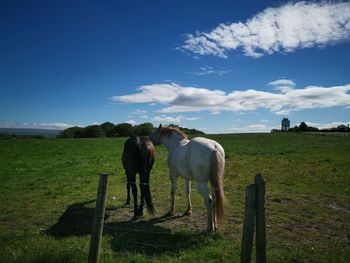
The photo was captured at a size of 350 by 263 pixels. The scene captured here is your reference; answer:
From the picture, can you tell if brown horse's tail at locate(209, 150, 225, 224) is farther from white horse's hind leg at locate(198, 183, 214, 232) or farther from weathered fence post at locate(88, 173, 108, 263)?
weathered fence post at locate(88, 173, 108, 263)

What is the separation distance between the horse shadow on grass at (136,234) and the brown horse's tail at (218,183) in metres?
0.62

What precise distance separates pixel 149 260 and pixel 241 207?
4.57 metres

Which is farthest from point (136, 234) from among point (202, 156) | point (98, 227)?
point (202, 156)

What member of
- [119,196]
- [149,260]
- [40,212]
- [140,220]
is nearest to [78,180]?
[119,196]

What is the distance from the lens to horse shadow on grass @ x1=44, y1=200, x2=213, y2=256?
5.89m

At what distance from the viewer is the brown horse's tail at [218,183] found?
660 centimetres

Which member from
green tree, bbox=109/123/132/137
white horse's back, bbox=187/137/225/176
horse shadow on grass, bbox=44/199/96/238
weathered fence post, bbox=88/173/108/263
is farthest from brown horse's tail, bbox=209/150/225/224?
green tree, bbox=109/123/132/137

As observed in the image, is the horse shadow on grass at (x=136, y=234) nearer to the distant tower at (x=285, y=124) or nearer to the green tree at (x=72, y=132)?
the green tree at (x=72, y=132)

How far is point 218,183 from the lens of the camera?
670 centimetres

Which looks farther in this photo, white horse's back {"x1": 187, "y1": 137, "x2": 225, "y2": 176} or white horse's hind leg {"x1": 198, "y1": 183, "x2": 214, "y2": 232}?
white horse's back {"x1": 187, "y1": 137, "x2": 225, "y2": 176}

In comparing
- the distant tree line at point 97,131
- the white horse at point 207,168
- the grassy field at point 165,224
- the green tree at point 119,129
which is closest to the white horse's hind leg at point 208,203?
the white horse at point 207,168

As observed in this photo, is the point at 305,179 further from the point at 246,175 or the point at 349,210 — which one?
the point at 349,210

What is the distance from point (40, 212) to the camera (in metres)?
8.69

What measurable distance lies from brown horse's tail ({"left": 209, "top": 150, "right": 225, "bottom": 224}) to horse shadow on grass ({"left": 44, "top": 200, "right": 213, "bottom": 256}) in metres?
0.62
